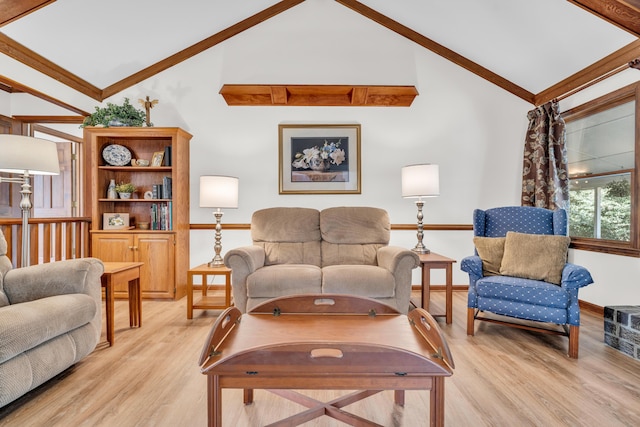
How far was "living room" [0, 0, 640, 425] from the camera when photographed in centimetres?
383

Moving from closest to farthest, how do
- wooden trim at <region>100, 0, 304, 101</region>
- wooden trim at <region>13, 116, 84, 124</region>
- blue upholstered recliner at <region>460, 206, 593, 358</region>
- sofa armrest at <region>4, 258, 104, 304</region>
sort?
sofa armrest at <region>4, 258, 104, 304</region> < blue upholstered recliner at <region>460, 206, 593, 358</region> < wooden trim at <region>100, 0, 304, 101</region> < wooden trim at <region>13, 116, 84, 124</region>

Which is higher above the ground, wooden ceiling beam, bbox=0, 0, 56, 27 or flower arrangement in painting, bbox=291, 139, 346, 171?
wooden ceiling beam, bbox=0, 0, 56, 27

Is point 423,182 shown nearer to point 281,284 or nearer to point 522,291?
point 522,291

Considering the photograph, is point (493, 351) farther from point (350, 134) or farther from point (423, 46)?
point (423, 46)

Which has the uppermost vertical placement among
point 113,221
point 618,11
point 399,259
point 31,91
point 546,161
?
point 618,11

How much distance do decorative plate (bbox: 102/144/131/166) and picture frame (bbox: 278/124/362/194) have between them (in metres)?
1.63

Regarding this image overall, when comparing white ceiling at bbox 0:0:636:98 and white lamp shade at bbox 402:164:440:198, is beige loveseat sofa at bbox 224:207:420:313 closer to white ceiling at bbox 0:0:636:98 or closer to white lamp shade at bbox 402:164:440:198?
white lamp shade at bbox 402:164:440:198

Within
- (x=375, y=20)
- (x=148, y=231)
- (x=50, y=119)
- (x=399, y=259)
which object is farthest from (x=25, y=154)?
(x=375, y=20)

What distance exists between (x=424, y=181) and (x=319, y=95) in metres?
1.51

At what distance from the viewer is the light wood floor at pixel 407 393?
150 centimetres

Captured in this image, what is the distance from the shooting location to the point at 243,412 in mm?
1549

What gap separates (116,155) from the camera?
3619mm

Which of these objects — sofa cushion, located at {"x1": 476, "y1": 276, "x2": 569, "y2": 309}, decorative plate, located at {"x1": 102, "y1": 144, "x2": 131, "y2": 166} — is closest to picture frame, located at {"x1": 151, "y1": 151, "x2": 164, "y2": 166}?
decorative plate, located at {"x1": 102, "y1": 144, "x2": 131, "y2": 166}

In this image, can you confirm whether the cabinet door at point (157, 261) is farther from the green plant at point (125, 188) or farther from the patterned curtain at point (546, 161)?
the patterned curtain at point (546, 161)
